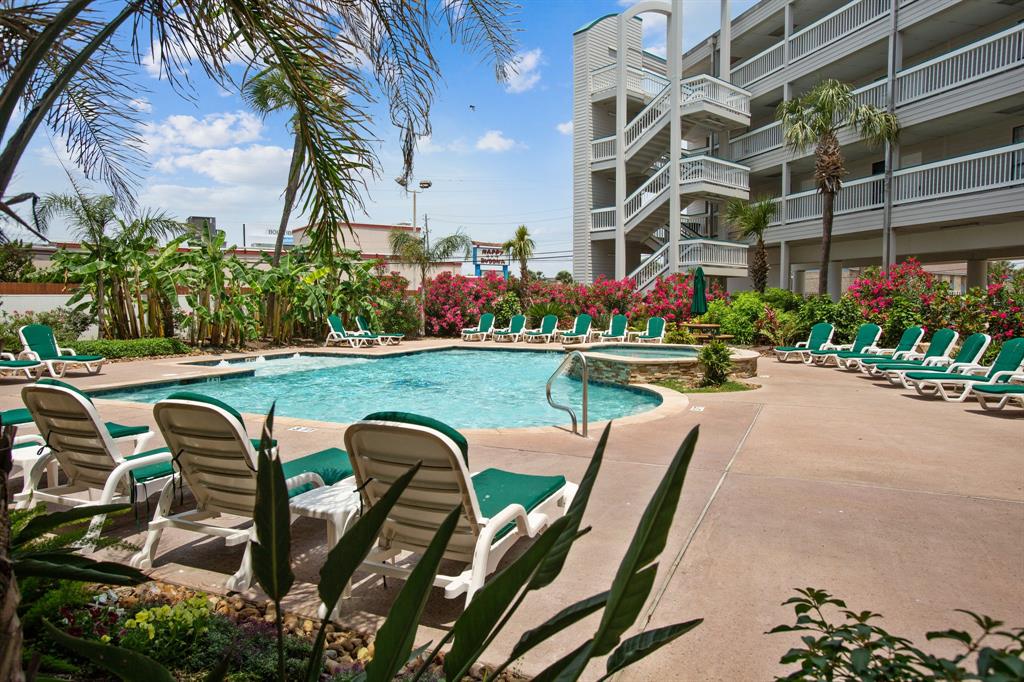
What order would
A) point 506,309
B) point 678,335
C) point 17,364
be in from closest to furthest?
1. point 17,364
2. point 678,335
3. point 506,309

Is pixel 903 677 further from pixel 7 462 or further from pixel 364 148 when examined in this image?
pixel 364 148

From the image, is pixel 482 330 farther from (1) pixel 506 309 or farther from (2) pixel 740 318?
(2) pixel 740 318

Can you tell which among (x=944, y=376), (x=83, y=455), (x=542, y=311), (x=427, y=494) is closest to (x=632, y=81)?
(x=542, y=311)

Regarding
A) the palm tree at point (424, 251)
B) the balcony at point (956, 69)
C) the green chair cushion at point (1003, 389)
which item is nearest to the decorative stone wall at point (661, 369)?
the green chair cushion at point (1003, 389)

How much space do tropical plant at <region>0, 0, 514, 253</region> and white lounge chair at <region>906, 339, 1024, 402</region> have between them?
869 centimetres

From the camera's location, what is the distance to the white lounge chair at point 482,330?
21266 millimetres

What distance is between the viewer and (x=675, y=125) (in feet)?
74.6

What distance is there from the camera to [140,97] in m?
3.70

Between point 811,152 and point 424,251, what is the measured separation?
50.6ft

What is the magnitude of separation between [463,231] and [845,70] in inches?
747

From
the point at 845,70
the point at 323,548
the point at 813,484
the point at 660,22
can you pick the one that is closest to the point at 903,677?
the point at 323,548

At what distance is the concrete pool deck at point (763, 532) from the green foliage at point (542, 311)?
14.5m

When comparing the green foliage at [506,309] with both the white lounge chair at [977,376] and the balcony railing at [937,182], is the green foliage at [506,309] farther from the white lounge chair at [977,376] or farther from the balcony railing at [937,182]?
the white lounge chair at [977,376]

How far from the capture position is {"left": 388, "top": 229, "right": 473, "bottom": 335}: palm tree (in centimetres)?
2327
